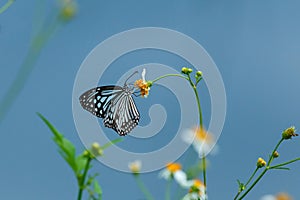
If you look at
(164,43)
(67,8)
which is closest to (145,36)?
(164,43)

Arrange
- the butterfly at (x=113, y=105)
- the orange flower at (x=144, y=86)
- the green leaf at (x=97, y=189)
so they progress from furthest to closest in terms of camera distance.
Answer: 1. the butterfly at (x=113, y=105)
2. the orange flower at (x=144, y=86)
3. the green leaf at (x=97, y=189)

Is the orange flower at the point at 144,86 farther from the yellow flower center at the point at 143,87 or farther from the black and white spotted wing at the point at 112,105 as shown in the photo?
the black and white spotted wing at the point at 112,105

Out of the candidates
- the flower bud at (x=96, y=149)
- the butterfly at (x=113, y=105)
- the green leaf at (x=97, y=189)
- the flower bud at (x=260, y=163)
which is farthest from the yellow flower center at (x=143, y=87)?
the flower bud at (x=96, y=149)

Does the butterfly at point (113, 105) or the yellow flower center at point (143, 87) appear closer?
the yellow flower center at point (143, 87)

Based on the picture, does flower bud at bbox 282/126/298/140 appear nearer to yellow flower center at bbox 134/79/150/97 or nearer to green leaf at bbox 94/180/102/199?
yellow flower center at bbox 134/79/150/97

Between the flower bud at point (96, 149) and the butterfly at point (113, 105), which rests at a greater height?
the butterfly at point (113, 105)

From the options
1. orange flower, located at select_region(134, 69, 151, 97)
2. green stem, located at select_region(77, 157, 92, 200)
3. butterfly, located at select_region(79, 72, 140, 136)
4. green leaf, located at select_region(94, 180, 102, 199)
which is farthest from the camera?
butterfly, located at select_region(79, 72, 140, 136)

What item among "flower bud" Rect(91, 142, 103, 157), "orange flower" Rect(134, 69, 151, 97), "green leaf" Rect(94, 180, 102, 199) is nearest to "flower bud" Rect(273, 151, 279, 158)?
"orange flower" Rect(134, 69, 151, 97)

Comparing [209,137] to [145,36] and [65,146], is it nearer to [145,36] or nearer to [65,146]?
[65,146]

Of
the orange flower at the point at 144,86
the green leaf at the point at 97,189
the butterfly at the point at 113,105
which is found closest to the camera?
the green leaf at the point at 97,189
